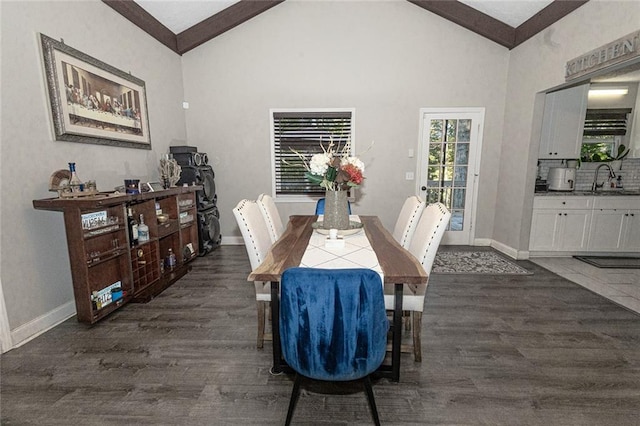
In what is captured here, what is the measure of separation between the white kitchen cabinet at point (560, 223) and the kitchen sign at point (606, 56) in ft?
5.12

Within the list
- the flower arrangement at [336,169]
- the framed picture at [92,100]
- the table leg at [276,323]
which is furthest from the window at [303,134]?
the table leg at [276,323]

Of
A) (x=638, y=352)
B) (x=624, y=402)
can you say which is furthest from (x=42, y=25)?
(x=638, y=352)

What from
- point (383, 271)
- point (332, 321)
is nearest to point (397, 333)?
point (383, 271)

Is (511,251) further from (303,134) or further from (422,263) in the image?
(303,134)

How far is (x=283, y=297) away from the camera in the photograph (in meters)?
1.18

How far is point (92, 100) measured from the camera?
279cm

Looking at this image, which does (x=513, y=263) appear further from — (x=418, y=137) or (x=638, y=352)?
(x=418, y=137)

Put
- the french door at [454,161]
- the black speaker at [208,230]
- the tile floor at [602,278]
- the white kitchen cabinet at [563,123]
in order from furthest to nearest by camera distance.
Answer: the french door at [454,161]
the black speaker at [208,230]
the white kitchen cabinet at [563,123]
the tile floor at [602,278]

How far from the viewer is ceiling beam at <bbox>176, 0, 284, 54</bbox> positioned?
4047 millimetres

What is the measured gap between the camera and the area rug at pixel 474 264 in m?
3.51

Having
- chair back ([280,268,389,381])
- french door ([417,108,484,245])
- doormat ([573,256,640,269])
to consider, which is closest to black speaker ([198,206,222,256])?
french door ([417,108,484,245])

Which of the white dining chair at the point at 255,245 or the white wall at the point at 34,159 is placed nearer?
the white dining chair at the point at 255,245

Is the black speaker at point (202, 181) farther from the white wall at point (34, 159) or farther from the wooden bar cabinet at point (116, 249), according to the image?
the white wall at point (34, 159)

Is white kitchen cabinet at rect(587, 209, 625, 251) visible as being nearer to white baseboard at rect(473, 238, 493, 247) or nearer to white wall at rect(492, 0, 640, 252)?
white wall at rect(492, 0, 640, 252)
